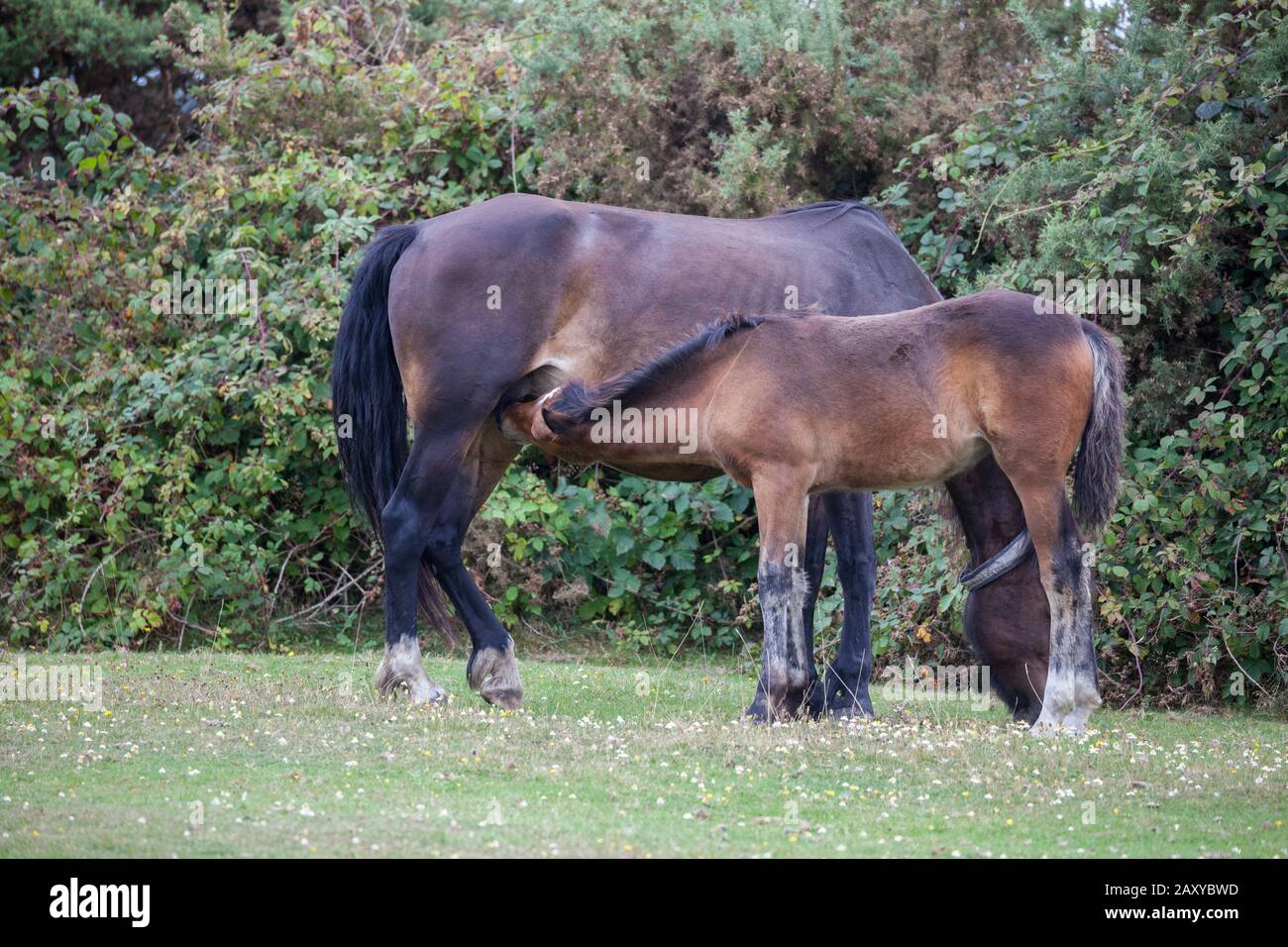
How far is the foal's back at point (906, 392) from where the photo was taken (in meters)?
7.20

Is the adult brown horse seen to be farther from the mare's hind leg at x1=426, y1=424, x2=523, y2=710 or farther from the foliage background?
the foliage background

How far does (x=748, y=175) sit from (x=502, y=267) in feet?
14.4

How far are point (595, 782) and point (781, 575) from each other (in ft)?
5.54

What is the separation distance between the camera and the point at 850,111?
12.8 m

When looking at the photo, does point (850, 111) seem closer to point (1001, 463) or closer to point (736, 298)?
point (736, 298)

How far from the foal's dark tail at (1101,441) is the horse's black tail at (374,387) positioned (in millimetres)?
3800

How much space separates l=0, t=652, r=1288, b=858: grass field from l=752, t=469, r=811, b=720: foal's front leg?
12.7 inches

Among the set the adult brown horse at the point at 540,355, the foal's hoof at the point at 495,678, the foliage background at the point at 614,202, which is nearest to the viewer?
the adult brown horse at the point at 540,355

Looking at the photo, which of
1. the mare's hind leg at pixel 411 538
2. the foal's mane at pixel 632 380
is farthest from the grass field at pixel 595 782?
the foal's mane at pixel 632 380

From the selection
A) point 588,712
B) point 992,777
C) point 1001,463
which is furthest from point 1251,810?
point 588,712

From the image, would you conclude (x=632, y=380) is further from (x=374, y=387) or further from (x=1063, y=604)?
(x=1063, y=604)

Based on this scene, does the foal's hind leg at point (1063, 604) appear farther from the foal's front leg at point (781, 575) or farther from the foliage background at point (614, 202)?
the foliage background at point (614, 202)

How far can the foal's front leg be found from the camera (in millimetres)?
7305

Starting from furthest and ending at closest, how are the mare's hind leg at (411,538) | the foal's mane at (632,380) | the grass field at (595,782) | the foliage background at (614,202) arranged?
the foliage background at (614,202), the mare's hind leg at (411,538), the foal's mane at (632,380), the grass field at (595,782)
